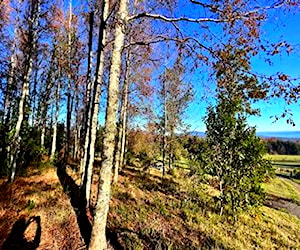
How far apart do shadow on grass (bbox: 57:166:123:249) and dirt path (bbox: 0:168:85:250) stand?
0.14m

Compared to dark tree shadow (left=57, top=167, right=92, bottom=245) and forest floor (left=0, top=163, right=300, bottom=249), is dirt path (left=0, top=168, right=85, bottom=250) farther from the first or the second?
dark tree shadow (left=57, top=167, right=92, bottom=245)

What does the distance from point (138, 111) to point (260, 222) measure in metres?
8.69

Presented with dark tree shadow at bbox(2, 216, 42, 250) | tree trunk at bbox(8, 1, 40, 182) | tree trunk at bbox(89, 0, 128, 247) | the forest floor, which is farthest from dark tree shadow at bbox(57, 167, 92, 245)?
tree trunk at bbox(8, 1, 40, 182)

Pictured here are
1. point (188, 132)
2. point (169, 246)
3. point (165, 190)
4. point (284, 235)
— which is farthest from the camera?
point (188, 132)

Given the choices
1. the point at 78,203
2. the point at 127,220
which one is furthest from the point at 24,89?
the point at 127,220

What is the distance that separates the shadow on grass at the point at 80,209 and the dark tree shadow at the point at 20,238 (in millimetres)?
1014

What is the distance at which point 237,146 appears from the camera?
484 inches

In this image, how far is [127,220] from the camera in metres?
8.46

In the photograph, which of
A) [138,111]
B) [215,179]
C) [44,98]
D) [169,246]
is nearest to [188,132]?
[138,111]

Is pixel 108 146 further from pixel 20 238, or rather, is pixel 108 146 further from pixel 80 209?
pixel 80 209

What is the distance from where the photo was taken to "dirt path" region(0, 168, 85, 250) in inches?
244

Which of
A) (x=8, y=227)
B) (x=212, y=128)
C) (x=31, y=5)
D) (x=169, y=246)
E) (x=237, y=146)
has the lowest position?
(x=169, y=246)

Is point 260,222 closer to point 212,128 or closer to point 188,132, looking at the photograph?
point 212,128

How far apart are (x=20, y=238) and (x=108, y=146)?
316 centimetres
